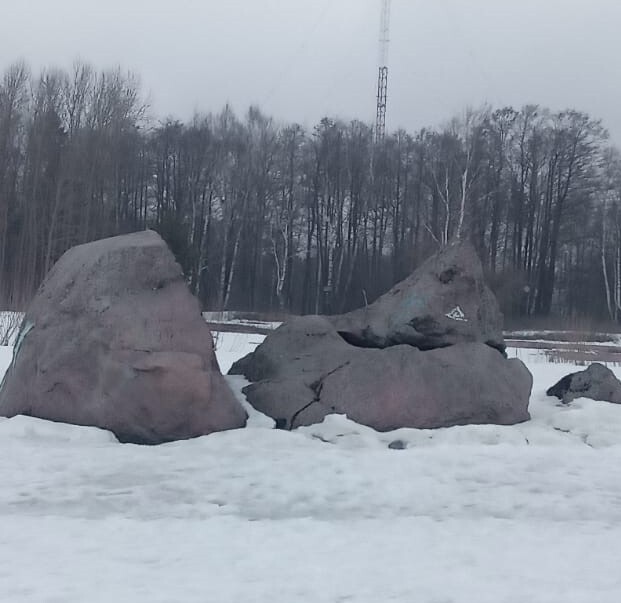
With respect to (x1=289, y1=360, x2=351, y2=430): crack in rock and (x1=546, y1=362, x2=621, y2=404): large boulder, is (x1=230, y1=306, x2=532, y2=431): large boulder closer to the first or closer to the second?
(x1=289, y1=360, x2=351, y2=430): crack in rock

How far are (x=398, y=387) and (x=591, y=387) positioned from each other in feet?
7.75

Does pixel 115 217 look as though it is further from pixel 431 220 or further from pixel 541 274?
pixel 541 274

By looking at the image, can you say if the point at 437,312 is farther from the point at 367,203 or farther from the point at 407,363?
the point at 367,203

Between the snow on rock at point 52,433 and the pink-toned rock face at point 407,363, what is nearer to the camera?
the snow on rock at point 52,433

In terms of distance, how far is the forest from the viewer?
46.1 meters

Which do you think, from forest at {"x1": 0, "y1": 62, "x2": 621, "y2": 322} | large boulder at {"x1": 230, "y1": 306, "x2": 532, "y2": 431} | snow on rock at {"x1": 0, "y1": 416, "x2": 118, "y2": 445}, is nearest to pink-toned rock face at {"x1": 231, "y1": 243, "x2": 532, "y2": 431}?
large boulder at {"x1": 230, "y1": 306, "x2": 532, "y2": 431}

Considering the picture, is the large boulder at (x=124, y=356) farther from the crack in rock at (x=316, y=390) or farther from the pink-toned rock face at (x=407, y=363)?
the pink-toned rock face at (x=407, y=363)

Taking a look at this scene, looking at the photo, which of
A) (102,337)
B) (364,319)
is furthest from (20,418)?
(364,319)

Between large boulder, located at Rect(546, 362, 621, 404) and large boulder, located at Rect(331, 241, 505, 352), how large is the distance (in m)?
0.76

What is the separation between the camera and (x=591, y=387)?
823 centimetres

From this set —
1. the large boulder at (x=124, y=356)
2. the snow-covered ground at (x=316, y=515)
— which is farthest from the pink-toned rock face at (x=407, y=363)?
the large boulder at (x=124, y=356)

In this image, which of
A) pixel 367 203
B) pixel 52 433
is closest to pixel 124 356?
pixel 52 433

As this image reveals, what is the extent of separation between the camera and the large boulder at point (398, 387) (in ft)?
23.2

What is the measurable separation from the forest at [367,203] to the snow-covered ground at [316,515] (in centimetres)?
3679
